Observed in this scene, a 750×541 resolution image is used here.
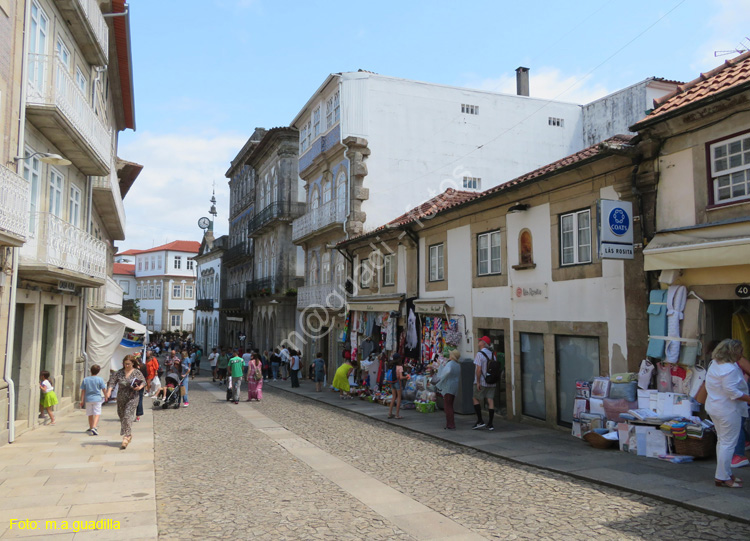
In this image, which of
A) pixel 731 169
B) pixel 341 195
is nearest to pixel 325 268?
pixel 341 195

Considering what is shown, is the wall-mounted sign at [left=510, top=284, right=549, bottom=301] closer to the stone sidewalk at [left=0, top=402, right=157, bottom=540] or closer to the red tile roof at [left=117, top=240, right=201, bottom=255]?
the stone sidewalk at [left=0, top=402, right=157, bottom=540]

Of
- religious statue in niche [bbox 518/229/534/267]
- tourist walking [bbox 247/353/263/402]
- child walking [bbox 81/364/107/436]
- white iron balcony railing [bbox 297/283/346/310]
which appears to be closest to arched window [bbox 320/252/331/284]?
white iron balcony railing [bbox 297/283/346/310]

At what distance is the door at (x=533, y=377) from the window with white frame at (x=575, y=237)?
6.30ft

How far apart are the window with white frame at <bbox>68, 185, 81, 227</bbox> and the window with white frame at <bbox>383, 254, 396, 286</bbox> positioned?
979 cm

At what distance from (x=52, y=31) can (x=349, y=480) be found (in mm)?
11739

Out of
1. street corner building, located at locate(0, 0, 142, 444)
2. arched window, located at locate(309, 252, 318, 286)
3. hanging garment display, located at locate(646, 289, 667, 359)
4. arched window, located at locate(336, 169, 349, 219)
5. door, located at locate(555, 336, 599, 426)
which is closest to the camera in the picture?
hanging garment display, located at locate(646, 289, 667, 359)

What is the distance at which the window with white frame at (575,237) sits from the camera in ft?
38.0

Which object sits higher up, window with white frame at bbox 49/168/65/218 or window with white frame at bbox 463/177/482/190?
window with white frame at bbox 463/177/482/190

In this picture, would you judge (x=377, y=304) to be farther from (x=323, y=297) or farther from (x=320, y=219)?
(x=320, y=219)

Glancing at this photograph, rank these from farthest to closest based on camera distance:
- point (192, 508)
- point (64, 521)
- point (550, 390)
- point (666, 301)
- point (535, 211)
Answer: point (535, 211), point (550, 390), point (666, 301), point (192, 508), point (64, 521)

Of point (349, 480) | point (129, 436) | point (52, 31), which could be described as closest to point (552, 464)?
point (349, 480)

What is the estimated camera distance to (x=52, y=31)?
12883mm

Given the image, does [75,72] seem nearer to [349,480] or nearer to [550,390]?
[349,480]

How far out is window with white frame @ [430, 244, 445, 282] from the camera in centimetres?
1705
